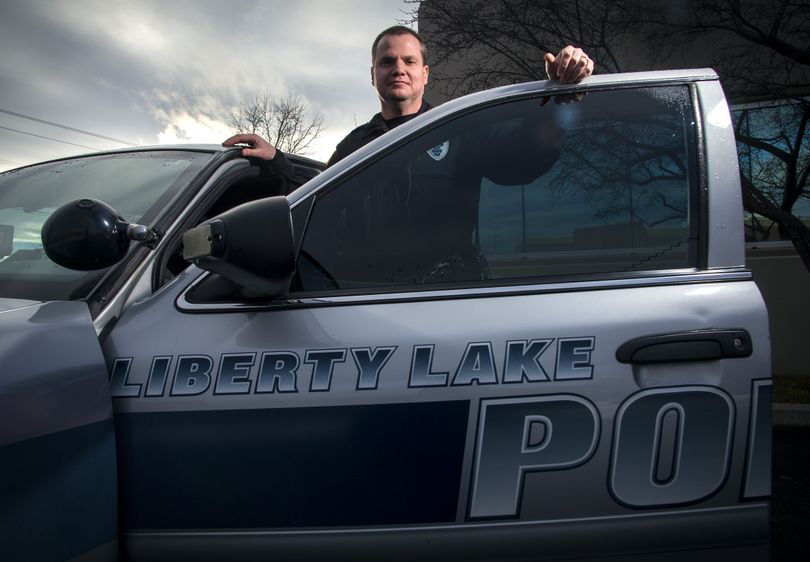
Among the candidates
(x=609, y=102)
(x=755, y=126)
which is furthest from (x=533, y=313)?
(x=755, y=126)

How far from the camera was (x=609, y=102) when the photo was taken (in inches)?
57.3

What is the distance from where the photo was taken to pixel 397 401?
117 cm

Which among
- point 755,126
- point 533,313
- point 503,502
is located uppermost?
point 755,126

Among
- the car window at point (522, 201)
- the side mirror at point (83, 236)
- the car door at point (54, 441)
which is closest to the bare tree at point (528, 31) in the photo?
the car window at point (522, 201)

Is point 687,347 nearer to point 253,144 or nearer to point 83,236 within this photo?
point 83,236

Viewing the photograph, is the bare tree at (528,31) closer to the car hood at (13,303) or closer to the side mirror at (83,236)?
the side mirror at (83,236)

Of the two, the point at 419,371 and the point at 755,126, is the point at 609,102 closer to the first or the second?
the point at 419,371

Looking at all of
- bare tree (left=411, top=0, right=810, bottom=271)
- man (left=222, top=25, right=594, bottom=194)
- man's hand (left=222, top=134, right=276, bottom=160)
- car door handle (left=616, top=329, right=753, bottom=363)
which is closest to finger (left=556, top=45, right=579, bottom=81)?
car door handle (left=616, top=329, right=753, bottom=363)

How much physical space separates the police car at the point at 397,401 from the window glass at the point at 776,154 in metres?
5.62

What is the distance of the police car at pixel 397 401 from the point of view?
44.6 inches

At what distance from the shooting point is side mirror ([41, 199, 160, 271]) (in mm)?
1261

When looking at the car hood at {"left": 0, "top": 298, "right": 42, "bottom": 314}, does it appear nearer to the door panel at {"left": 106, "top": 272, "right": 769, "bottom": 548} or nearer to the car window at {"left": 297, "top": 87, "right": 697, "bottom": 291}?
the door panel at {"left": 106, "top": 272, "right": 769, "bottom": 548}

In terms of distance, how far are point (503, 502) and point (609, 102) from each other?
3.42 feet

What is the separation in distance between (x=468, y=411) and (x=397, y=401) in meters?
0.15
